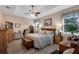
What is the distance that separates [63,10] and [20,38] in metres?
1.02

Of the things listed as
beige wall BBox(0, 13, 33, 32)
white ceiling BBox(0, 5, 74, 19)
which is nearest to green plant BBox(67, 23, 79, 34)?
white ceiling BBox(0, 5, 74, 19)

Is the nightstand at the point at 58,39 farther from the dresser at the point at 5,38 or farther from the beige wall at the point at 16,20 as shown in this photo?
the dresser at the point at 5,38

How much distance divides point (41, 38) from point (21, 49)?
45 cm

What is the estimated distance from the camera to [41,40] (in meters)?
1.83

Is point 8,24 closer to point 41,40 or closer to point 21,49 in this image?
point 21,49

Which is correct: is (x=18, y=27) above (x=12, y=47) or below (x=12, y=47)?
above

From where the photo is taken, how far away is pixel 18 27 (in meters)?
1.88

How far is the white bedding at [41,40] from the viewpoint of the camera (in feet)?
5.98

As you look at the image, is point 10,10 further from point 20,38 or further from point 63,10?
point 63,10

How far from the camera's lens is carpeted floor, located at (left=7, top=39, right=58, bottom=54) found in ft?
5.92

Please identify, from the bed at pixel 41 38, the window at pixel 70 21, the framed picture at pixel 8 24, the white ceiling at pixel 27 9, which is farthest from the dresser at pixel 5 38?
the window at pixel 70 21

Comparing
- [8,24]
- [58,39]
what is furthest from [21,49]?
[58,39]
